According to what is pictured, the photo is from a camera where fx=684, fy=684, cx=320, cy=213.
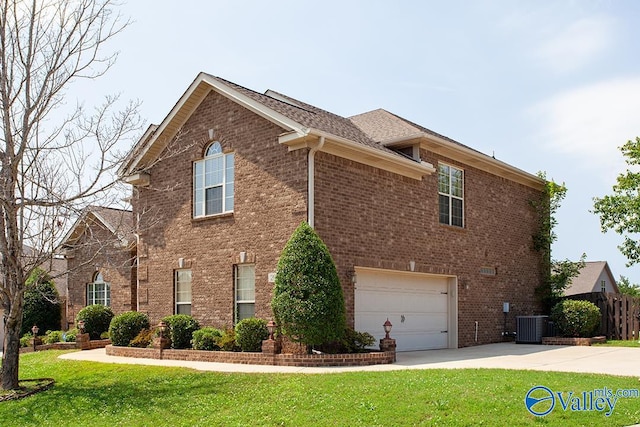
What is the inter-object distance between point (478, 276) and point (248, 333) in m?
9.21

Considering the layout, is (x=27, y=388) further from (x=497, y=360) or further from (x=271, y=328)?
(x=497, y=360)

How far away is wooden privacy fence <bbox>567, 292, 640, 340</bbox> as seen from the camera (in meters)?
23.8

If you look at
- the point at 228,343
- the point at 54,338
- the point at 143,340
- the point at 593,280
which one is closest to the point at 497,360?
the point at 228,343

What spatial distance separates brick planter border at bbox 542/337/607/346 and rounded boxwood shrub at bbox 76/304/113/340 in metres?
15.2

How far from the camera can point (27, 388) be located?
14.4 m

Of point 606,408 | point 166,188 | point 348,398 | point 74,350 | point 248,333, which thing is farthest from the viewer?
point 74,350

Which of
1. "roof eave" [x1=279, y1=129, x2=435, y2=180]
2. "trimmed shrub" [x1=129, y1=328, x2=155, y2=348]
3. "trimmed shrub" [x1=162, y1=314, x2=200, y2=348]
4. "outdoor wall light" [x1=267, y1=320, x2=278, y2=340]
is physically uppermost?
"roof eave" [x1=279, y1=129, x2=435, y2=180]

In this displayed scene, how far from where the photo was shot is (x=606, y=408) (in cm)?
1015

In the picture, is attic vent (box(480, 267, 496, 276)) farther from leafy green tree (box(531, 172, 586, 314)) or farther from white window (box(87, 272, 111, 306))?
white window (box(87, 272, 111, 306))

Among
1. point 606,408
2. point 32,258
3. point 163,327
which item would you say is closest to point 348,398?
point 606,408

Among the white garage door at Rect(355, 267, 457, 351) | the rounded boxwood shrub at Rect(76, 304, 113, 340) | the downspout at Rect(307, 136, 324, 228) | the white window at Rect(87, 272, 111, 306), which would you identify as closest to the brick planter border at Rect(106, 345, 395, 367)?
the white garage door at Rect(355, 267, 457, 351)

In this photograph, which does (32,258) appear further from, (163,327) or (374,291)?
(374,291)

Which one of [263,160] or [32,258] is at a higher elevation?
[263,160]

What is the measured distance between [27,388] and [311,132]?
8492 millimetres
